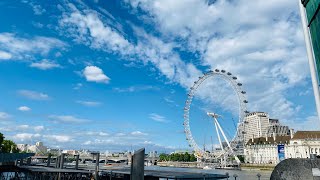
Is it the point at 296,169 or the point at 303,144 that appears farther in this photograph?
the point at 303,144

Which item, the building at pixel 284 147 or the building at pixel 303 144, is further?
the building at pixel 284 147

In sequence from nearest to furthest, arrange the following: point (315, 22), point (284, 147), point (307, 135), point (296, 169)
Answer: point (296, 169) → point (315, 22) → point (284, 147) → point (307, 135)

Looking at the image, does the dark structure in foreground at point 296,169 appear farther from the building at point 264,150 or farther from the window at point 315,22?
the building at point 264,150

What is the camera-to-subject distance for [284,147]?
14512 centimetres

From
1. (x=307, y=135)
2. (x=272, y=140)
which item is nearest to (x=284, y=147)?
(x=307, y=135)

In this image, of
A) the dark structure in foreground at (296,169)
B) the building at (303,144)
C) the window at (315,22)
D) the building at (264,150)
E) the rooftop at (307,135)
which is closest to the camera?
the dark structure in foreground at (296,169)

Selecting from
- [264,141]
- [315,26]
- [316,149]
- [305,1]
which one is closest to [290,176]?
[315,26]

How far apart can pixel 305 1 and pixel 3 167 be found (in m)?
44.9

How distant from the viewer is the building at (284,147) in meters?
140

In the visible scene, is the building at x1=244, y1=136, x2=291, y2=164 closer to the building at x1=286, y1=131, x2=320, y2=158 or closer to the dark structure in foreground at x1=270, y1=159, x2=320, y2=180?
the building at x1=286, y1=131, x2=320, y2=158

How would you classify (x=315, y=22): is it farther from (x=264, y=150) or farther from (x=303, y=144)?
(x=264, y=150)

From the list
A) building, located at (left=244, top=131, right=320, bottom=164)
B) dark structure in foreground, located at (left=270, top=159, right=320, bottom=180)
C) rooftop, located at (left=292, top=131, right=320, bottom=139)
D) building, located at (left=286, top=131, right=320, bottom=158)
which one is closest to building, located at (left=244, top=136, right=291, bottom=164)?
building, located at (left=244, top=131, right=320, bottom=164)

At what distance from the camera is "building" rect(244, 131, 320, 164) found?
140m

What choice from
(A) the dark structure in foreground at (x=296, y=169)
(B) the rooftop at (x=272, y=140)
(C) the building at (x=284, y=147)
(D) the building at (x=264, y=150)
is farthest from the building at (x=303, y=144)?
(A) the dark structure in foreground at (x=296, y=169)
